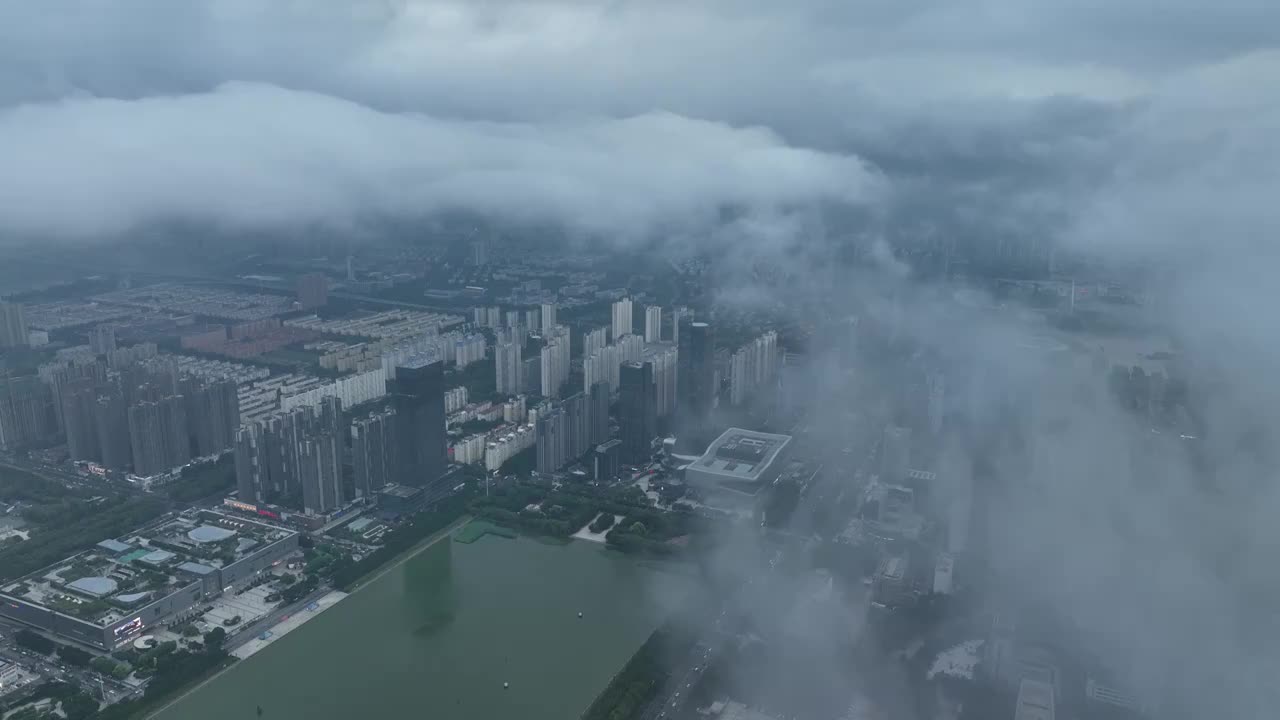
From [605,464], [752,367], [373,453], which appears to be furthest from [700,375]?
[373,453]

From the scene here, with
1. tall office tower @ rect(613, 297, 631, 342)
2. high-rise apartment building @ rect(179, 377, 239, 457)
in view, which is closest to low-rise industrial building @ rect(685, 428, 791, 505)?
tall office tower @ rect(613, 297, 631, 342)

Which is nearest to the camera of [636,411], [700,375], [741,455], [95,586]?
[95,586]

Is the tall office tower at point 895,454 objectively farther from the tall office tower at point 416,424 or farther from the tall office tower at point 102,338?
the tall office tower at point 102,338

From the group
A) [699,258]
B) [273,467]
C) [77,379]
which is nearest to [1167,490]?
[699,258]

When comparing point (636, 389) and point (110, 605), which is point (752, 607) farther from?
point (110, 605)

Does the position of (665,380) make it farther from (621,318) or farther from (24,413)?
(24,413)

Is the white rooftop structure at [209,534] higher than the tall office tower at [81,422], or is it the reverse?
the tall office tower at [81,422]

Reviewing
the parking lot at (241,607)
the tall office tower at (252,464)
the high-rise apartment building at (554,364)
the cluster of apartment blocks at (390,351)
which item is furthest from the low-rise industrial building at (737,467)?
the cluster of apartment blocks at (390,351)

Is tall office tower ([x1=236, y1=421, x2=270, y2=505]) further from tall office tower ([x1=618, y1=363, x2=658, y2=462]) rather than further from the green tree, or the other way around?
tall office tower ([x1=618, y1=363, x2=658, y2=462])
